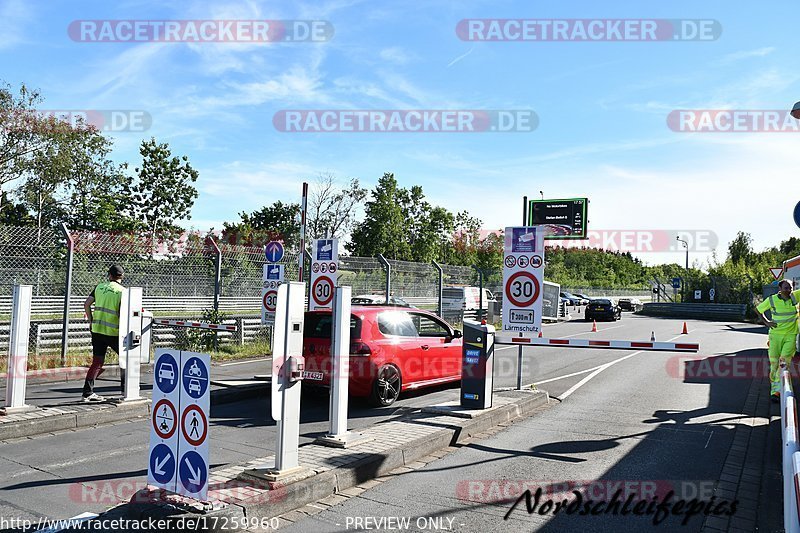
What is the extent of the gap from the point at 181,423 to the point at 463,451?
3385mm

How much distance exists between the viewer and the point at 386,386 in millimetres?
9141

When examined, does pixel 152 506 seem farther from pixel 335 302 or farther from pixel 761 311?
pixel 761 311

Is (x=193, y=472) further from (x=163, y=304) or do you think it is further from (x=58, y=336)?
(x=163, y=304)

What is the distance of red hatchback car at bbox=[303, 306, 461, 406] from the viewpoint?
888 centimetres

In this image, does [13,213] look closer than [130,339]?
No

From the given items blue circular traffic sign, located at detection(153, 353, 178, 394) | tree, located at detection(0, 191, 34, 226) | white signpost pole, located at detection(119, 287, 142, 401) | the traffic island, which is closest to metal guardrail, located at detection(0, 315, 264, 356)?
white signpost pole, located at detection(119, 287, 142, 401)

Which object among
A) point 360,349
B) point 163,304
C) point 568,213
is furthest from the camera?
point 568,213

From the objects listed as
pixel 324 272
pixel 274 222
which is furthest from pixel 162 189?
pixel 324 272

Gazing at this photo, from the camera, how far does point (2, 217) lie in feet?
133

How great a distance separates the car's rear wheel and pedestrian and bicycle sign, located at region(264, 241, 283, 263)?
16.8 ft

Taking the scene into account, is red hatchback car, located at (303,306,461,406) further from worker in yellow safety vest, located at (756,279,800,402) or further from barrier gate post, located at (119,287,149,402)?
worker in yellow safety vest, located at (756,279,800,402)

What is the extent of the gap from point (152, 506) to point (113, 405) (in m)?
4.23

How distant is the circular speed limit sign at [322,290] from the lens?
10.5m

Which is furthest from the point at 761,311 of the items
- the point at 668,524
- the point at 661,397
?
the point at 668,524
